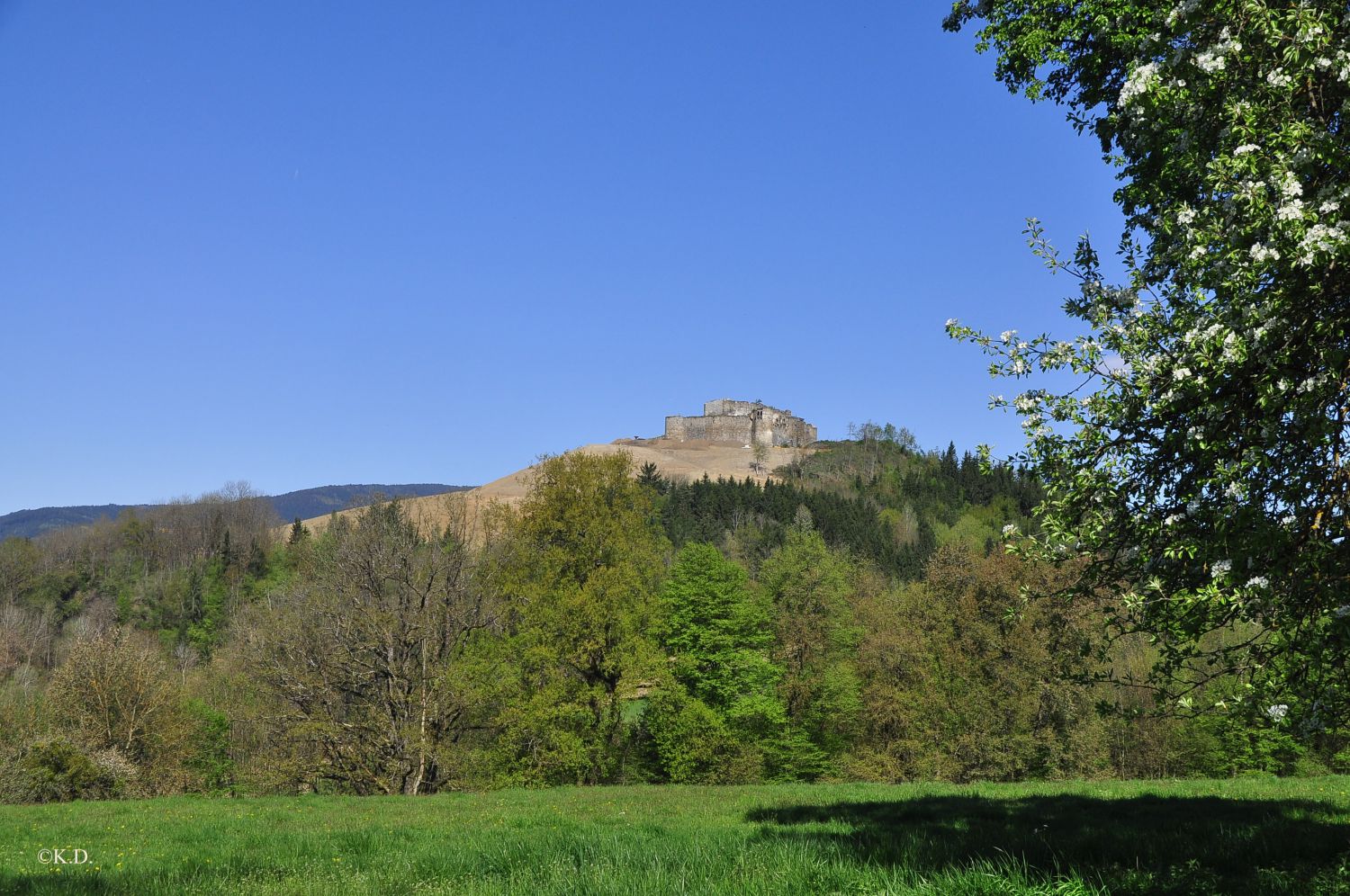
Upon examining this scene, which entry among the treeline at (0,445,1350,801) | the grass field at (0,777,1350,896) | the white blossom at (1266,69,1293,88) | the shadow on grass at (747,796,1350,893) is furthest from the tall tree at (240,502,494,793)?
the white blossom at (1266,69,1293,88)

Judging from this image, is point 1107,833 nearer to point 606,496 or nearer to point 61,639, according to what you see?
point 606,496

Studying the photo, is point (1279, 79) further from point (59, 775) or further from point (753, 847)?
point (59, 775)

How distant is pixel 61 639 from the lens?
116m

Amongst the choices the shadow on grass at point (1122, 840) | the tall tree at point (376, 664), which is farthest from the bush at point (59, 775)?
the shadow on grass at point (1122, 840)

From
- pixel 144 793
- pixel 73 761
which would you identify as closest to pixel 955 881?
pixel 73 761

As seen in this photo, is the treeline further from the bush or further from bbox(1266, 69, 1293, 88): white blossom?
bbox(1266, 69, 1293, 88): white blossom

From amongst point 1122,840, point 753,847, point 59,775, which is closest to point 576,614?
point 59,775

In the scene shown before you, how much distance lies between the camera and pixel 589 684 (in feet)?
132

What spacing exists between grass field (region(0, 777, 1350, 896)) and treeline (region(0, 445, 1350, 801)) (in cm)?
1681

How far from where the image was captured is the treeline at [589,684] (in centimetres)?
3709

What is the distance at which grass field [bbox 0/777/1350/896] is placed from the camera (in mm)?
7457

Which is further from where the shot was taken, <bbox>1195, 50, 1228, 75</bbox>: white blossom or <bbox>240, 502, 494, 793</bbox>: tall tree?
<bbox>240, 502, 494, 793</bbox>: tall tree

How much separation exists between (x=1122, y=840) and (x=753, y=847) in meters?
3.69

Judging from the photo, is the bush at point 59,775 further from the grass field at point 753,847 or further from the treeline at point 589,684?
the grass field at point 753,847
